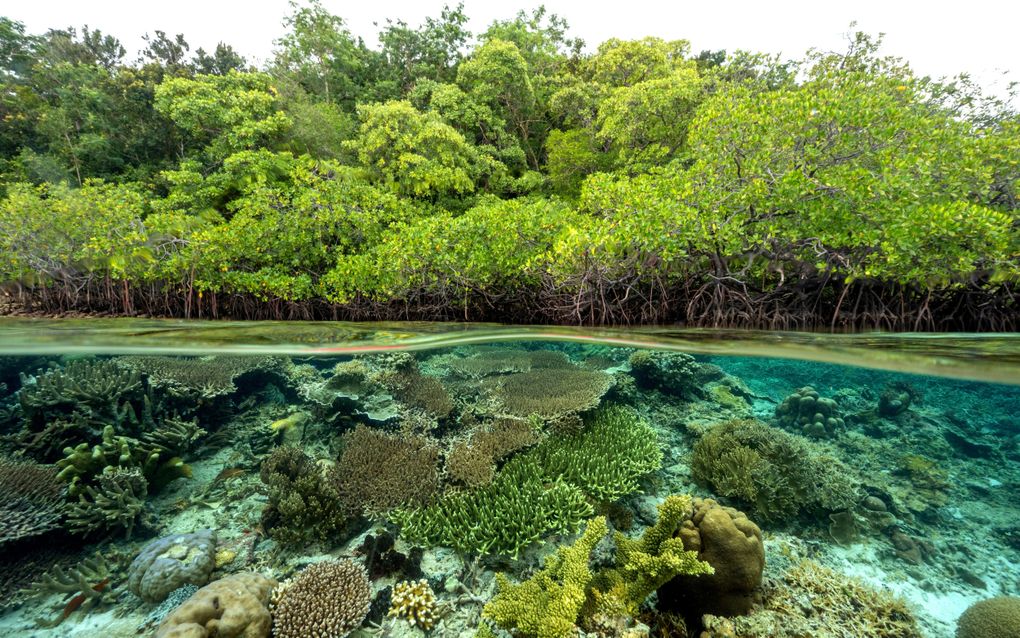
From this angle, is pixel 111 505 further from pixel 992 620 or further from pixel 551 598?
pixel 992 620

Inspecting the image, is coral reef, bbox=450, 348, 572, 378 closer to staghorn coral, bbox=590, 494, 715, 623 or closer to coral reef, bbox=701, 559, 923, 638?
staghorn coral, bbox=590, 494, 715, 623

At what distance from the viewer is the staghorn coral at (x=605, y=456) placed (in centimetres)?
602

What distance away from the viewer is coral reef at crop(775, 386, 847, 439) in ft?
30.2

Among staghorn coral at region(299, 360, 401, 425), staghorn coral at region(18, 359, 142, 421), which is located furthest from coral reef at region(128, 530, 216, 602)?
staghorn coral at region(18, 359, 142, 421)

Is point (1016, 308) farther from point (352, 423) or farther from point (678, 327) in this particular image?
point (352, 423)

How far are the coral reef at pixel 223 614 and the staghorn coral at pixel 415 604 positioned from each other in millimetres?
1350

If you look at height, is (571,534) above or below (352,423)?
below

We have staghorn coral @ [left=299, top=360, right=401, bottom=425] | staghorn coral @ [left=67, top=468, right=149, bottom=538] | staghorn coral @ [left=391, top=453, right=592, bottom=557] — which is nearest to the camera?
staghorn coral @ [left=391, top=453, right=592, bottom=557]

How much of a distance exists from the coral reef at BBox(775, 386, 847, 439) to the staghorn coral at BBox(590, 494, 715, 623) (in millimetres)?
6839

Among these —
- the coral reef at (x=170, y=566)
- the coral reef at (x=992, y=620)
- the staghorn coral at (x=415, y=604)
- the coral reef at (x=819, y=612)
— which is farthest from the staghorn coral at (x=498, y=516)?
the coral reef at (x=992, y=620)

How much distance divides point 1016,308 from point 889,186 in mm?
4458

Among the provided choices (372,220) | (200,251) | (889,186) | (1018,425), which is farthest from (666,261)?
(200,251)

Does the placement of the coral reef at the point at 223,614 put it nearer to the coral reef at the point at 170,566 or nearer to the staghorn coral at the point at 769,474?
the coral reef at the point at 170,566

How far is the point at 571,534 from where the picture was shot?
551cm
